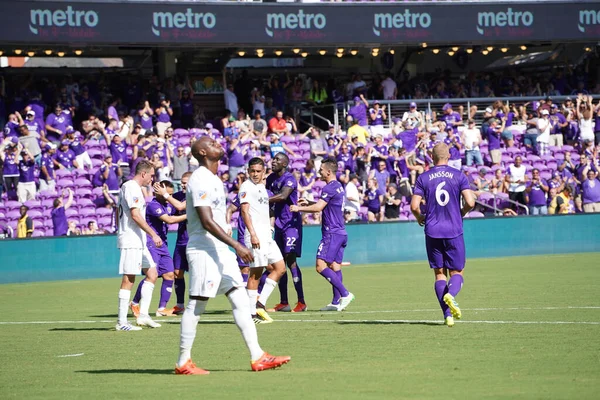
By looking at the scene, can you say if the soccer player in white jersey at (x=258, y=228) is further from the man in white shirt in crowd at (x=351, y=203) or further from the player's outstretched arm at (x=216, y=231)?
the man in white shirt in crowd at (x=351, y=203)

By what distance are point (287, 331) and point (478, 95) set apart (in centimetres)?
2700

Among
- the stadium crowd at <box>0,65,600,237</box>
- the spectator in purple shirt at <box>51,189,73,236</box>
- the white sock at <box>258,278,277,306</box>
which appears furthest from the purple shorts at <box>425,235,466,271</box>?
the spectator in purple shirt at <box>51,189,73,236</box>

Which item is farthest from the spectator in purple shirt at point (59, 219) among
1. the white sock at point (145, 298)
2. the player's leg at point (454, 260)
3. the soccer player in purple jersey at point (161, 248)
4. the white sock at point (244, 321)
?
the white sock at point (244, 321)

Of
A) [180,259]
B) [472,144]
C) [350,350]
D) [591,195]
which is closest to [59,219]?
[180,259]

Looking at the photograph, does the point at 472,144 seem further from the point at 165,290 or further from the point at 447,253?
the point at 447,253

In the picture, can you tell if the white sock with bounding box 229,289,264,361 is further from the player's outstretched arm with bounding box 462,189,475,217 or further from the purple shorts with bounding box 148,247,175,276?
the purple shorts with bounding box 148,247,175,276

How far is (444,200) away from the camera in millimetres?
12281

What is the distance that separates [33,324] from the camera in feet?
48.0

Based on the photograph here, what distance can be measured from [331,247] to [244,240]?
1.56 metres

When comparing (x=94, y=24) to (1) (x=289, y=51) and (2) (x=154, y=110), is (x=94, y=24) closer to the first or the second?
(2) (x=154, y=110)

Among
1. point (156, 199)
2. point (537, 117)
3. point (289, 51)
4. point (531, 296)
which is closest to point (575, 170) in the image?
point (537, 117)

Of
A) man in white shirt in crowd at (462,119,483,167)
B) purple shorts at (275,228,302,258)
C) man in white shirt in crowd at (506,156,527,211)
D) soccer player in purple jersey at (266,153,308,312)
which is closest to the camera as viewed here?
soccer player in purple jersey at (266,153,308,312)

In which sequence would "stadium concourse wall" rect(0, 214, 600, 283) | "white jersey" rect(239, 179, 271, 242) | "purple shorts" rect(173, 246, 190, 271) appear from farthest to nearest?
"stadium concourse wall" rect(0, 214, 600, 283) → "purple shorts" rect(173, 246, 190, 271) → "white jersey" rect(239, 179, 271, 242)

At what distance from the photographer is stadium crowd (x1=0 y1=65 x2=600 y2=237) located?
91.4 ft
